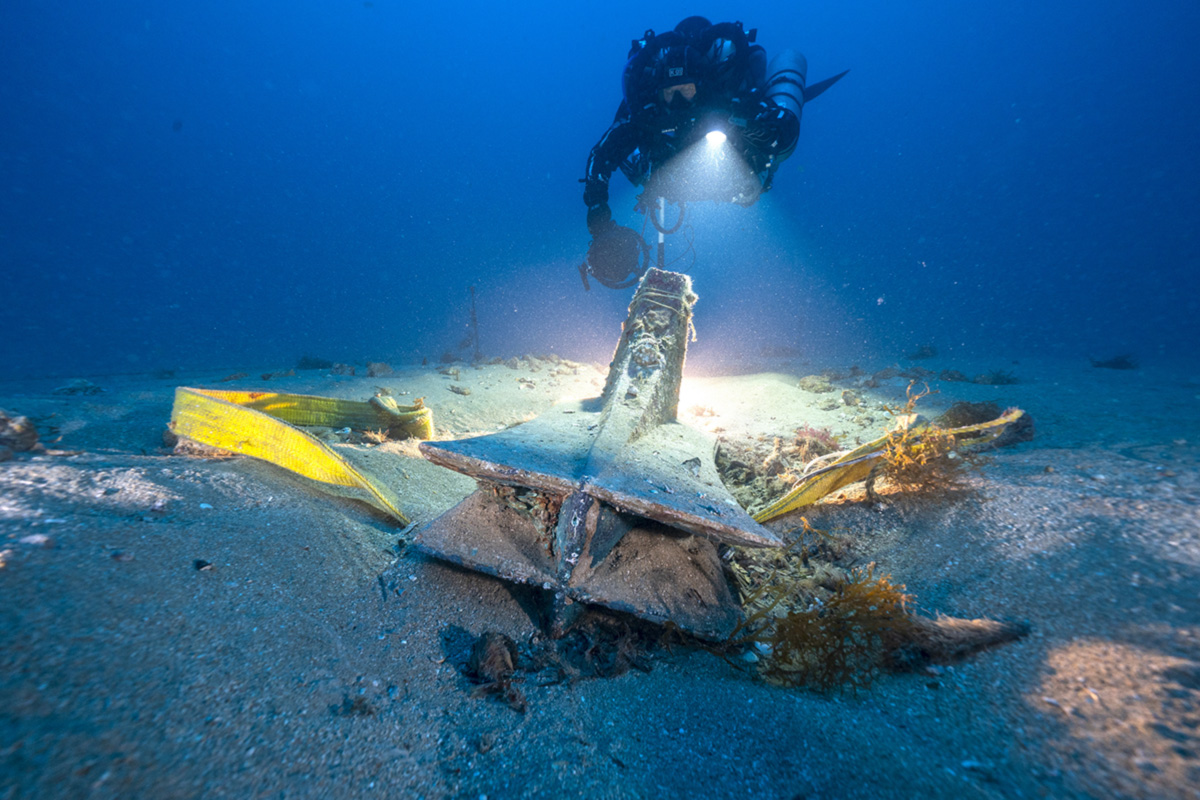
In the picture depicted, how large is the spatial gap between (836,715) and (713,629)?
1.68 feet

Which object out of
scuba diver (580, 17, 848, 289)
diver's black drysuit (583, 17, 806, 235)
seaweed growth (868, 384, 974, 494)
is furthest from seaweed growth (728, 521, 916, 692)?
diver's black drysuit (583, 17, 806, 235)

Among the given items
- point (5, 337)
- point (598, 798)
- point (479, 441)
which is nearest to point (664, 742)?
point (598, 798)

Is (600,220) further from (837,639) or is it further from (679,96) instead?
(837,639)

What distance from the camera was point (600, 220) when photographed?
24.6 ft

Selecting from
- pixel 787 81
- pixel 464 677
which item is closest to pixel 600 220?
pixel 787 81

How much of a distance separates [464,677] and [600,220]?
7322 mm

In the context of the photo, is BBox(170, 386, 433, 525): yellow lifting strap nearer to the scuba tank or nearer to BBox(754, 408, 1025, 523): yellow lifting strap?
BBox(754, 408, 1025, 523): yellow lifting strap

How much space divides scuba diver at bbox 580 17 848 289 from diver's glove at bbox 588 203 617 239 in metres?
0.02

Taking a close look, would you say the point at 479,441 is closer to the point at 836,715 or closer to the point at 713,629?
the point at 713,629

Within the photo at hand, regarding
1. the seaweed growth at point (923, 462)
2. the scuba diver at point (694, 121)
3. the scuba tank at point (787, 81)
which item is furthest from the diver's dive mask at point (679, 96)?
the seaweed growth at point (923, 462)

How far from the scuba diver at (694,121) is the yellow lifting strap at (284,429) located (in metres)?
5.16

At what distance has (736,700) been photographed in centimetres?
167

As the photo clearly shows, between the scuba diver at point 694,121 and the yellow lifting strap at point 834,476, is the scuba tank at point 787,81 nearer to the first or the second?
the scuba diver at point 694,121

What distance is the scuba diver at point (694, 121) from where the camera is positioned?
670 cm
